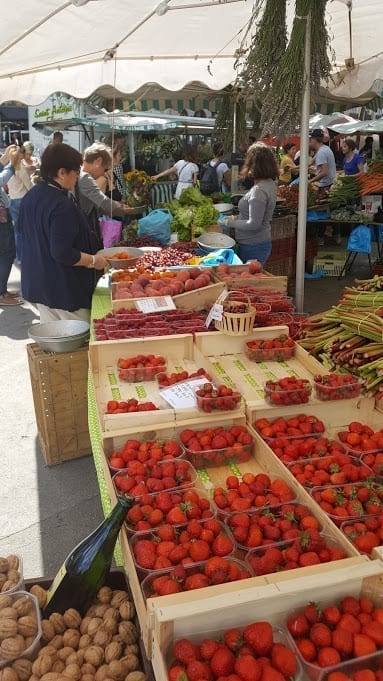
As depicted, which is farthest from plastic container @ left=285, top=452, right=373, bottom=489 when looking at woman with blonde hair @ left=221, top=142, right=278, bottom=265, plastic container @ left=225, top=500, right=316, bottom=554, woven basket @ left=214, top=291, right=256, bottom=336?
woman with blonde hair @ left=221, top=142, right=278, bottom=265

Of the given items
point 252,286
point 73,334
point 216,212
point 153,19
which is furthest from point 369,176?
point 73,334

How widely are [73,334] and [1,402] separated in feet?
4.52

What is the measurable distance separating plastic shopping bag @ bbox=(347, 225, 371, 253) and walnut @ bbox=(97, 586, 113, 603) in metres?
6.78

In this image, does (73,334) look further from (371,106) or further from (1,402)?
(371,106)

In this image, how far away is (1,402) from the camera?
4590mm

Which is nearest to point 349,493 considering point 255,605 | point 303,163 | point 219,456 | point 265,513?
point 265,513

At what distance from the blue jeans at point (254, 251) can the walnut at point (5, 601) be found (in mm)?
4368

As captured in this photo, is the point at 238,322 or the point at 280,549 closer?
the point at 280,549

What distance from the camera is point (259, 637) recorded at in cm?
129

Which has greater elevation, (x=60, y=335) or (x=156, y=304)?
(x=156, y=304)

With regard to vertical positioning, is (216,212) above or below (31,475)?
above

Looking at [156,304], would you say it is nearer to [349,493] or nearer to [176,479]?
[176,479]

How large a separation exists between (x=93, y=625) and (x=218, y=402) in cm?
101

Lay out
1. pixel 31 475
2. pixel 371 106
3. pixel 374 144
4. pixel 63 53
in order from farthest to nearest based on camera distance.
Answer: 1. pixel 374 144
2. pixel 371 106
3. pixel 63 53
4. pixel 31 475
